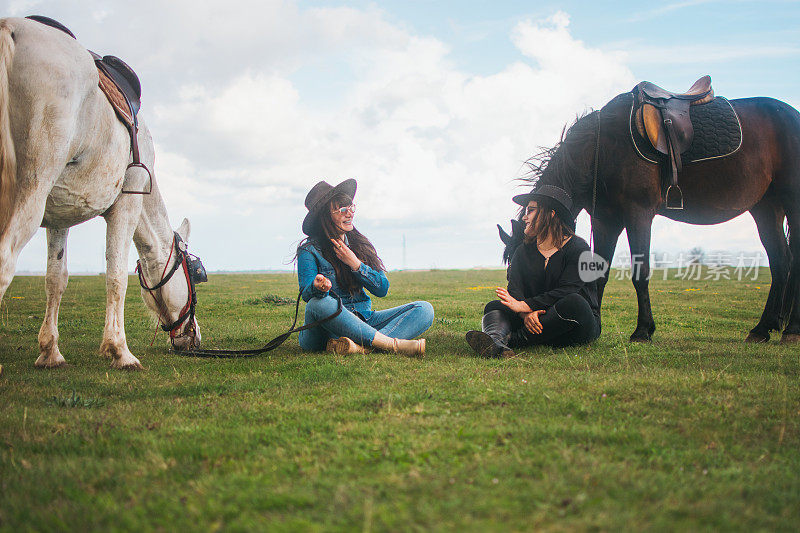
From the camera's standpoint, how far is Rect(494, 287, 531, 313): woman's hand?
5641mm

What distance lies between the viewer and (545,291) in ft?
20.2

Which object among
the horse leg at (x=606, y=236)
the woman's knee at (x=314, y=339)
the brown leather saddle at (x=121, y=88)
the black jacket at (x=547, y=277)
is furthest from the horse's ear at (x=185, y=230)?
the horse leg at (x=606, y=236)

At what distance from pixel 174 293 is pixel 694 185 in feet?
22.7

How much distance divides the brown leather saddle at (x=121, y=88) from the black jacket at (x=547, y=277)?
4310 mm

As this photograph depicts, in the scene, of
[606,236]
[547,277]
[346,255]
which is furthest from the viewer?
[606,236]

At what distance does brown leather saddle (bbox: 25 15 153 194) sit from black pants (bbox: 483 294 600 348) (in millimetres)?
4397

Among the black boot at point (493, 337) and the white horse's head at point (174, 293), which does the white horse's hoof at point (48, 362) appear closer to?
the white horse's head at point (174, 293)

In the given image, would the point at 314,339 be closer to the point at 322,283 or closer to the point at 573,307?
the point at 322,283

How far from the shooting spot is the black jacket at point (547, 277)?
5852 millimetres

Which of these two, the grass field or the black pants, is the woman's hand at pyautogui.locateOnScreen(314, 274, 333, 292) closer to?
the grass field

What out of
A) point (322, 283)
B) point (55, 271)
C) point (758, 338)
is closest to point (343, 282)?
point (322, 283)

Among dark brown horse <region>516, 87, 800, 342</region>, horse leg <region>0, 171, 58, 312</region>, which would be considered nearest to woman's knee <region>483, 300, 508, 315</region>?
dark brown horse <region>516, 87, 800, 342</region>

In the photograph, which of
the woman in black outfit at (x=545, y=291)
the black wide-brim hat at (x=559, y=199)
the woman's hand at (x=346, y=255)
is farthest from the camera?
the black wide-brim hat at (x=559, y=199)

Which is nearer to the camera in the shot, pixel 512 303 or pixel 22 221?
pixel 22 221
